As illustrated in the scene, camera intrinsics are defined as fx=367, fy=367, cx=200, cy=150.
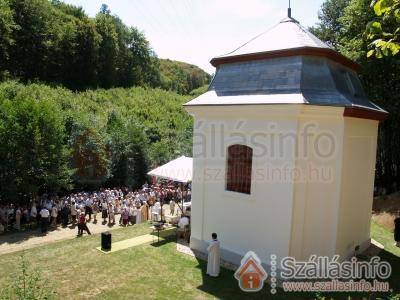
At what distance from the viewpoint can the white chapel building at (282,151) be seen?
1115 centimetres

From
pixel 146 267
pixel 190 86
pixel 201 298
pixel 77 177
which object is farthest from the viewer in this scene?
pixel 190 86

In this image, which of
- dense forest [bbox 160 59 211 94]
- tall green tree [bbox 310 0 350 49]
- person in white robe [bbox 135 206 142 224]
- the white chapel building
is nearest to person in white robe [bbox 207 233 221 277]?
the white chapel building

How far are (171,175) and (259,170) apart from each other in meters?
6.25

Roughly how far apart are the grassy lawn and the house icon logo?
0.77 ft

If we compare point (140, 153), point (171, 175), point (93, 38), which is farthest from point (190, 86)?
point (171, 175)

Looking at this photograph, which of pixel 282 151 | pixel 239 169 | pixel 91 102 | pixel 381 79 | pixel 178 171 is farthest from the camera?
pixel 91 102

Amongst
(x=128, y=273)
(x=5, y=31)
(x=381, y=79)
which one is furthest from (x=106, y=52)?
(x=128, y=273)

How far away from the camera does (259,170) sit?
38.9ft

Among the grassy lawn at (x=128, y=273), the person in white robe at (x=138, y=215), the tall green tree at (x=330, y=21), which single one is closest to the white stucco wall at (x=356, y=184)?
the grassy lawn at (x=128, y=273)

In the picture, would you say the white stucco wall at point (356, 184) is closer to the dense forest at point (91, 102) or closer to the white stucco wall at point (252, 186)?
the white stucco wall at point (252, 186)

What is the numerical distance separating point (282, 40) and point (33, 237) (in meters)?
14.1

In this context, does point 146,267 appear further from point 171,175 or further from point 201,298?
point 171,175

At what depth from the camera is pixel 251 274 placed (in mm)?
11391

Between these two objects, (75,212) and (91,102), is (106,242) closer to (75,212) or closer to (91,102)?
(75,212)
